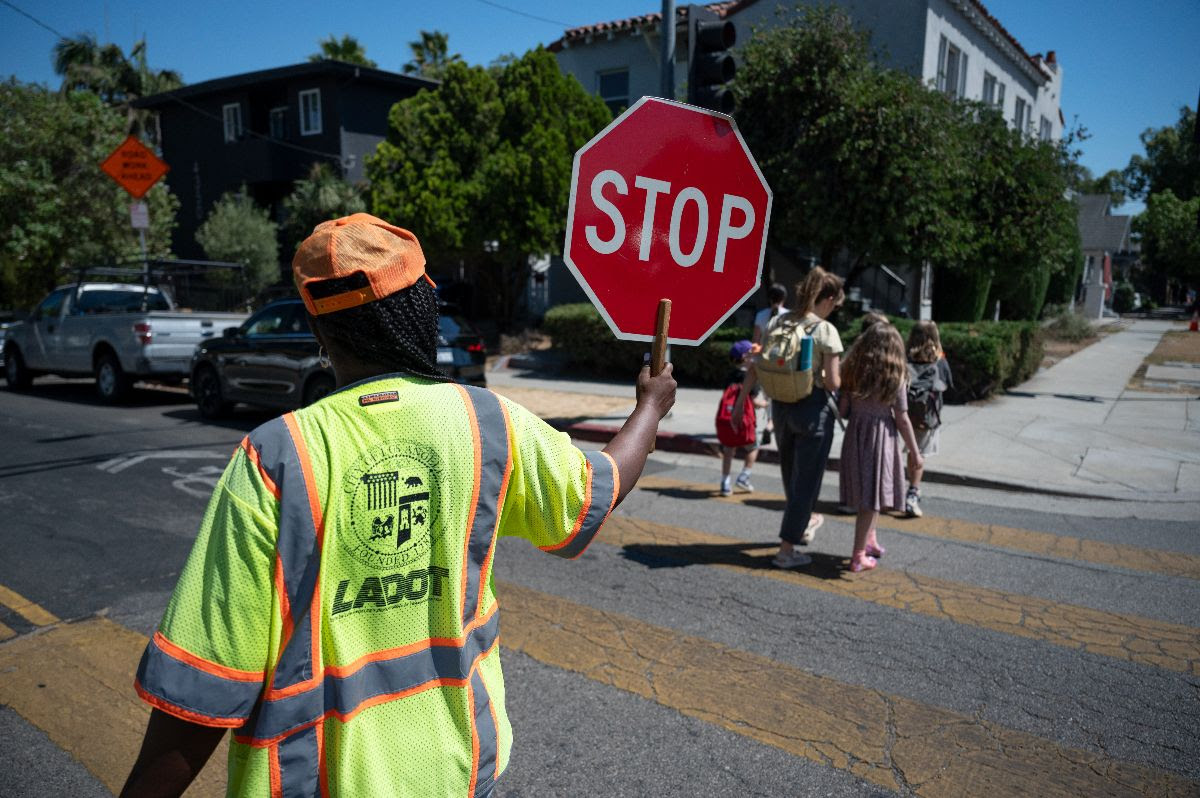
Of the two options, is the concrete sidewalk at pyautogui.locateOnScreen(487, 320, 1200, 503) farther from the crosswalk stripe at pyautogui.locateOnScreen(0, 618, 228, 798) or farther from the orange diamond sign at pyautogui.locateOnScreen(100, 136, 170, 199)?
the orange diamond sign at pyautogui.locateOnScreen(100, 136, 170, 199)

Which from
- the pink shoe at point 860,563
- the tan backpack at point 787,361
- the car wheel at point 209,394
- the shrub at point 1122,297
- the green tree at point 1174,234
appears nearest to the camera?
the tan backpack at point 787,361

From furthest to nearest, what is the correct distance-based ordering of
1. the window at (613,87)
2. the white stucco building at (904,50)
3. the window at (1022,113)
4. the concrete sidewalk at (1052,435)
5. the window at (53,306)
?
the window at (1022,113), the window at (613,87), the white stucco building at (904,50), the window at (53,306), the concrete sidewalk at (1052,435)

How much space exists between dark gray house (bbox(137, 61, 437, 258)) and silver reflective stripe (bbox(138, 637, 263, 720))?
Answer: 1027 inches

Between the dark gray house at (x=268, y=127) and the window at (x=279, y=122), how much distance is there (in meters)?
0.03

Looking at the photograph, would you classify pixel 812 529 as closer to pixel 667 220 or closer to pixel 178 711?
pixel 667 220

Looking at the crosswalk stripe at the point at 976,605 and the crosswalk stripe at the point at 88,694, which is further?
the crosswalk stripe at the point at 976,605

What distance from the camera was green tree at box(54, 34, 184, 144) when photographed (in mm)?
38281

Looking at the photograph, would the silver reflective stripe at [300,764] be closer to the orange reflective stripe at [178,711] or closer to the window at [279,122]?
the orange reflective stripe at [178,711]

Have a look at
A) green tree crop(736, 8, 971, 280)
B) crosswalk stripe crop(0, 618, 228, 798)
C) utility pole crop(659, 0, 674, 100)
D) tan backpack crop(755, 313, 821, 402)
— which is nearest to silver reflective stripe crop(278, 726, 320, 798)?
crosswalk stripe crop(0, 618, 228, 798)

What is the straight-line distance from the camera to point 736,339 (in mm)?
14250

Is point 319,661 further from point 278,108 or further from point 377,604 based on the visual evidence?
point 278,108

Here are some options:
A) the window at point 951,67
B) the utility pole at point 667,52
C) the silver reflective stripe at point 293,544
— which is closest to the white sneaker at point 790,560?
the utility pole at point 667,52

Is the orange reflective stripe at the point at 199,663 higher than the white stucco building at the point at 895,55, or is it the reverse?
the white stucco building at the point at 895,55

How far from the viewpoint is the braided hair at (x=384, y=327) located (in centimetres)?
142
